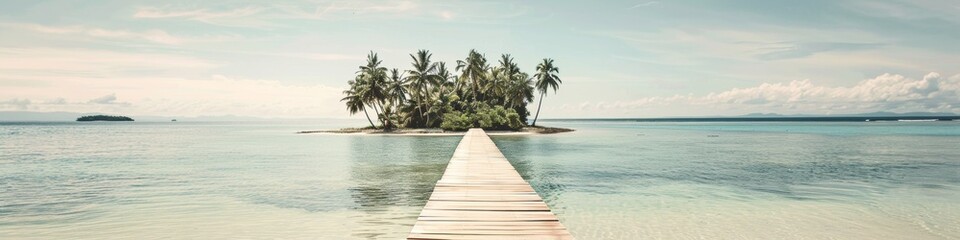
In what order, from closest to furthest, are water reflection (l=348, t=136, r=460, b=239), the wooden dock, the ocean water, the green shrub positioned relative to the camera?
the wooden dock < the ocean water < water reflection (l=348, t=136, r=460, b=239) < the green shrub

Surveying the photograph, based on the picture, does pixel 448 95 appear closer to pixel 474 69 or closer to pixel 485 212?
pixel 474 69

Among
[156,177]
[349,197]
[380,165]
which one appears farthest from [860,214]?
[156,177]

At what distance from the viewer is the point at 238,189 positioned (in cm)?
1523

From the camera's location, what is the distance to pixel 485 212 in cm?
798

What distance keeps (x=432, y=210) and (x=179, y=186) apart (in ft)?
37.7

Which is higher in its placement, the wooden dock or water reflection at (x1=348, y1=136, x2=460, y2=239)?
the wooden dock

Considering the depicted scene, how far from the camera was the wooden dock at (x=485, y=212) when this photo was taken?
21.9 feet

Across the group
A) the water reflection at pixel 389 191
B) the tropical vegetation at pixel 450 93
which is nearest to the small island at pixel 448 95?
the tropical vegetation at pixel 450 93

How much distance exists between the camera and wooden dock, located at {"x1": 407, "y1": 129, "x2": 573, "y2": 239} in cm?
666

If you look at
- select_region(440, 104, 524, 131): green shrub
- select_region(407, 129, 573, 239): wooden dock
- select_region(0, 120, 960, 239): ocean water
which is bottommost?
select_region(0, 120, 960, 239): ocean water

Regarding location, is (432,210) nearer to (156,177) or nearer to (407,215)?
(407,215)

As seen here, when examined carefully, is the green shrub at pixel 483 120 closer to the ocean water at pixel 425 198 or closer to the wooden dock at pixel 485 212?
the ocean water at pixel 425 198

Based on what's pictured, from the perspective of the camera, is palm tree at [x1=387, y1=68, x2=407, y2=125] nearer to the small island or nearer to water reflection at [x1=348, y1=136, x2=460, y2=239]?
the small island

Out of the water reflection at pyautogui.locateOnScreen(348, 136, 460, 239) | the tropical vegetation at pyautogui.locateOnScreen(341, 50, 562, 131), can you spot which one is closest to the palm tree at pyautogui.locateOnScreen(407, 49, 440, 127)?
the tropical vegetation at pyautogui.locateOnScreen(341, 50, 562, 131)
